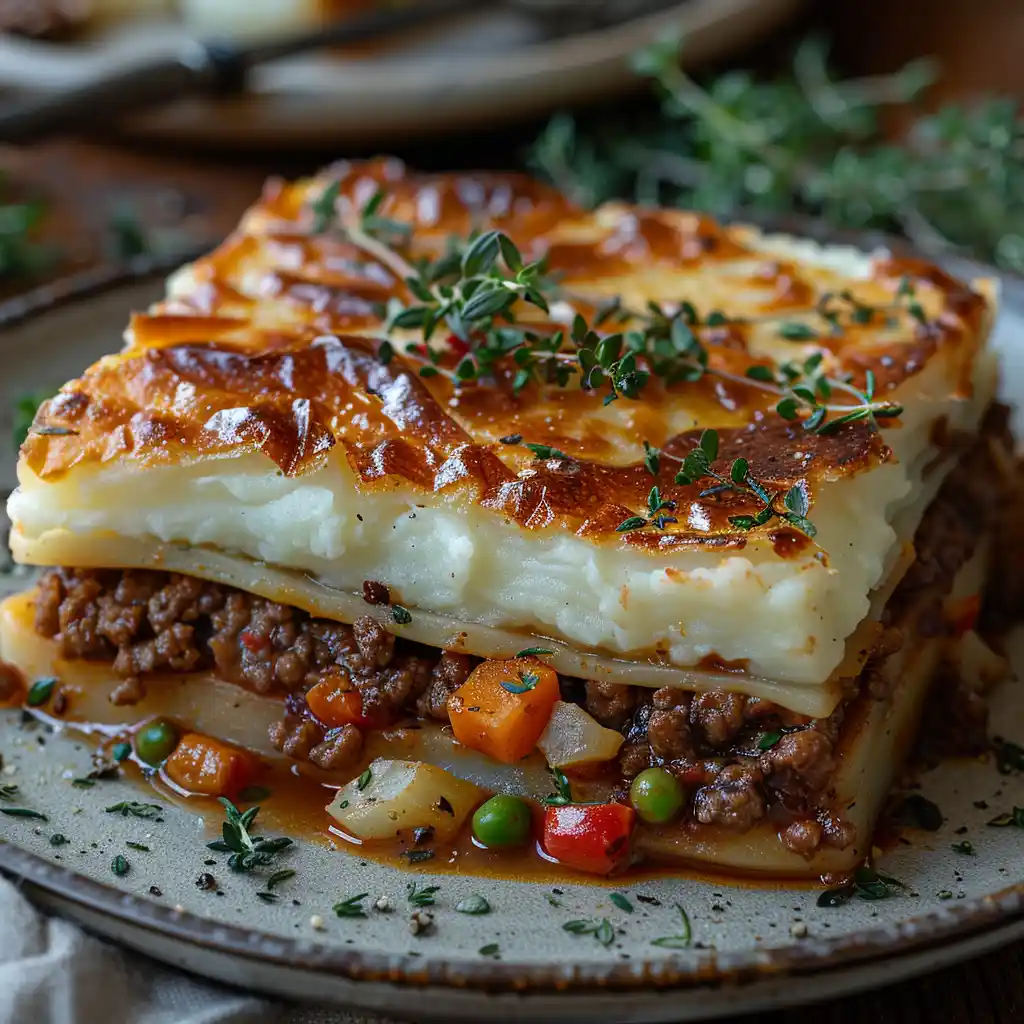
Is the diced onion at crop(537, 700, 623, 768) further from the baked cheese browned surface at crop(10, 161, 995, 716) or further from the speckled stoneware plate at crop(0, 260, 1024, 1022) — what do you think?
the speckled stoneware plate at crop(0, 260, 1024, 1022)

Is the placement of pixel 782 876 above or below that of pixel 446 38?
below

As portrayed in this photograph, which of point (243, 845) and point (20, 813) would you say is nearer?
point (243, 845)

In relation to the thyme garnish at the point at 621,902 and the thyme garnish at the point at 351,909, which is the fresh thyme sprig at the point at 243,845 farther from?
the thyme garnish at the point at 621,902

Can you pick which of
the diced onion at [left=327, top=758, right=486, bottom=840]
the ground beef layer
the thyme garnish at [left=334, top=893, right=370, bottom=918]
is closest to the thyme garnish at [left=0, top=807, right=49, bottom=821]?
the ground beef layer

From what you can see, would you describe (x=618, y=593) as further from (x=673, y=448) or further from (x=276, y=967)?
(x=276, y=967)

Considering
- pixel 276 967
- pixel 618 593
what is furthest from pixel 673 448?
pixel 276 967

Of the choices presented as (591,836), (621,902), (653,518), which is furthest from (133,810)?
(653,518)

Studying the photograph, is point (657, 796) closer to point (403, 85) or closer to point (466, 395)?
point (466, 395)
